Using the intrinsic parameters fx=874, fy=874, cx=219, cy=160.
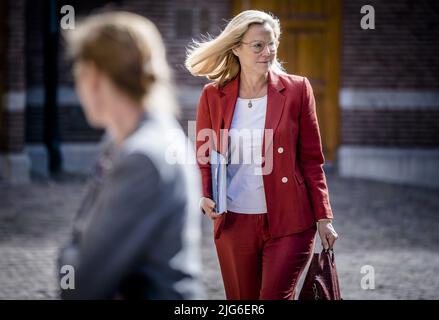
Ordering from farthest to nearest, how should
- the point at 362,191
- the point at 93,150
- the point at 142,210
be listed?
the point at 93,150 < the point at 362,191 < the point at 142,210

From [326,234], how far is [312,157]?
362mm

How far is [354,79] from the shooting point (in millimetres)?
13352

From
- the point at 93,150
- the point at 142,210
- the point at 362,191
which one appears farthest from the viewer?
the point at 93,150

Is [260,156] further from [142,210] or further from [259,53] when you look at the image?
[142,210]

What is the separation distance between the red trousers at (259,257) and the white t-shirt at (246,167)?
0.06 metres

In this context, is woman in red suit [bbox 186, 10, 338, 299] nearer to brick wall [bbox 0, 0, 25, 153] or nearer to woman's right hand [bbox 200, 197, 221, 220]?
woman's right hand [bbox 200, 197, 221, 220]

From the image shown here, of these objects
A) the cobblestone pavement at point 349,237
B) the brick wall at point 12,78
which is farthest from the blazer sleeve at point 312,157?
the brick wall at point 12,78

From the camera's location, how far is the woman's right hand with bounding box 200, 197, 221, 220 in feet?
13.1

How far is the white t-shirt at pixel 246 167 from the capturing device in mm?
3986

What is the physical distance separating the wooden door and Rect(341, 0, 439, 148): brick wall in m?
0.17

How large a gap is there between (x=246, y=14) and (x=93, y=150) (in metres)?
9.45

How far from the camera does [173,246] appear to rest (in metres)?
2.30
